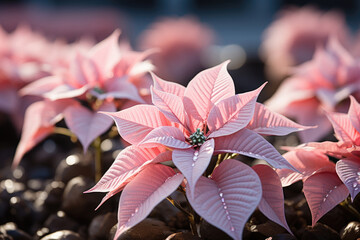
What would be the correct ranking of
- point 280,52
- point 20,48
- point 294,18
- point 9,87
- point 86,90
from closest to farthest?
point 86,90 < point 9,87 < point 20,48 < point 280,52 < point 294,18

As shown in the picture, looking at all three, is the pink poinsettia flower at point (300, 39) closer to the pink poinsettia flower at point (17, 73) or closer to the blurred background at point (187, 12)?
the pink poinsettia flower at point (17, 73)

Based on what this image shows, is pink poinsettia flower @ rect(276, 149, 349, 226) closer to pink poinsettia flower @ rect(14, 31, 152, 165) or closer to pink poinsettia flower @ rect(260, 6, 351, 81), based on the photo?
pink poinsettia flower @ rect(14, 31, 152, 165)

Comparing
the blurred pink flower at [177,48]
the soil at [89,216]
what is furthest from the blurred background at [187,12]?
the soil at [89,216]

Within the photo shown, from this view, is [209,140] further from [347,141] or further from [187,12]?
[187,12]

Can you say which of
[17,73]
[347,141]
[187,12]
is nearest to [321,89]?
[347,141]

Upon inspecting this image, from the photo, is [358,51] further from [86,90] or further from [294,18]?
[86,90]

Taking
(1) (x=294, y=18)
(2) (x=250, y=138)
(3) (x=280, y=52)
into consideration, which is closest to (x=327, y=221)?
(2) (x=250, y=138)

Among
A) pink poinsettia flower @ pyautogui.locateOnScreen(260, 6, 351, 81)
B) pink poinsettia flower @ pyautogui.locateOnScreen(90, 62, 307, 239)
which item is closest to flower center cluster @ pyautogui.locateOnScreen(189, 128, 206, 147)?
pink poinsettia flower @ pyautogui.locateOnScreen(90, 62, 307, 239)
